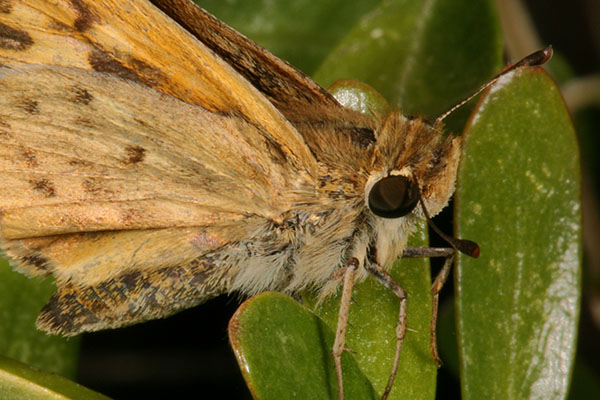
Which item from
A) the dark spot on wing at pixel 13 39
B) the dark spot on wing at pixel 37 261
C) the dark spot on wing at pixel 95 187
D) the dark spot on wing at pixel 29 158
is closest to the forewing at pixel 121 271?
the dark spot on wing at pixel 37 261

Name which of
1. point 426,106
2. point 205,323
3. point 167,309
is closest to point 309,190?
point 167,309

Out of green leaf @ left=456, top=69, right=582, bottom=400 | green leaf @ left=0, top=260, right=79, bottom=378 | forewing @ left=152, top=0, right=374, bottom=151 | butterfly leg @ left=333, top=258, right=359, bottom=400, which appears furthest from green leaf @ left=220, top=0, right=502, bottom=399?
green leaf @ left=0, top=260, right=79, bottom=378

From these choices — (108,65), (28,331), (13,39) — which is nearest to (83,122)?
(108,65)

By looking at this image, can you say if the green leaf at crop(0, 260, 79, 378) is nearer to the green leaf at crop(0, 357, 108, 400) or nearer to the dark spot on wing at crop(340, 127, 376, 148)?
the green leaf at crop(0, 357, 108, 400)

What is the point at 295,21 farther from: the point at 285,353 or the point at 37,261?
the point at 285,353

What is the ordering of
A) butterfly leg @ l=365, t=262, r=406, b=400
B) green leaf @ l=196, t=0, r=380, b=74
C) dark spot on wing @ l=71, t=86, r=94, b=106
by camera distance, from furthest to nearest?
green leaf @ l=196, t=0, r=380, b=74
dark spot on wing @ l=71, t=86, r=94, b=106
butterfly leg @ l=365, t=262, r=406, b=400

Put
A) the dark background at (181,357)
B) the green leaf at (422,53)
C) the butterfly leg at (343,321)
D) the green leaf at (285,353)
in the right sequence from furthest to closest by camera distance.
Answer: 1. the dark background at (181,357)
2. the green leaf at (422,53)
3. the butterfly leg at (343,321)
4. the green leaf at (285,353)

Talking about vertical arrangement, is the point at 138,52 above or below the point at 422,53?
below

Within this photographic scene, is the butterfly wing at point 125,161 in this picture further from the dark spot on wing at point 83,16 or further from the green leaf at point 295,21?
the green leaf at point 295,21
